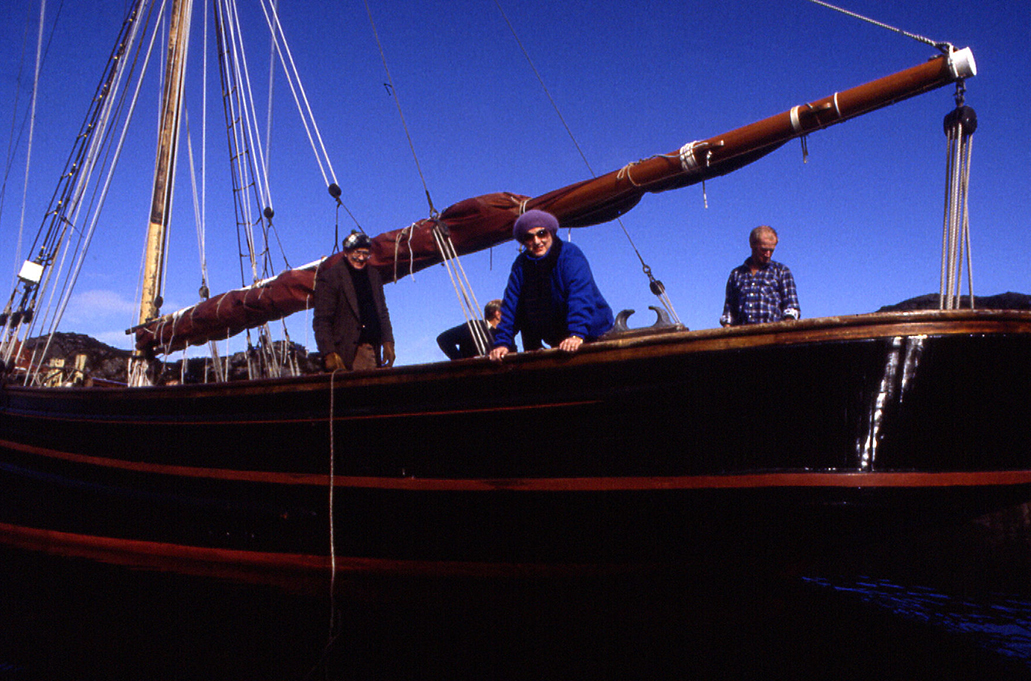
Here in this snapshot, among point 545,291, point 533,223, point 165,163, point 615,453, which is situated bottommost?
point 615,453

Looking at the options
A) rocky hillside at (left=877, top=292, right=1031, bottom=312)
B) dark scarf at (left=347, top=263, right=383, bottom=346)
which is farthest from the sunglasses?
rocky hillside at (left=877, top=292, right=1031, bottom=312)

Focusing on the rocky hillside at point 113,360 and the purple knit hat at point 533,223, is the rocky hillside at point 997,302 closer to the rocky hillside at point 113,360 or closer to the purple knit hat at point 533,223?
the purple knit hat at point 533,223

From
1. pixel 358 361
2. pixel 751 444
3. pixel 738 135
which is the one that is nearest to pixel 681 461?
pixel 751 444

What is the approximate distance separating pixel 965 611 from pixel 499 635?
352 centimetres

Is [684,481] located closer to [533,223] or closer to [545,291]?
[545,291]

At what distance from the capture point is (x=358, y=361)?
4773mm

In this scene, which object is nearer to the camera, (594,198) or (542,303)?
(542,303)

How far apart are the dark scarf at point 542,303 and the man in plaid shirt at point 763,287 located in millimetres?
1365

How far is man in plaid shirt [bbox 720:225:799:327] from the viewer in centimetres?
385

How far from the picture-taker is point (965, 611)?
4281 mm

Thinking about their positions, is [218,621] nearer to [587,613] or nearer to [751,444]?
[587,613]

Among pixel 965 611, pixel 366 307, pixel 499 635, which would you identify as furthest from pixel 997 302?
pixel 366 307

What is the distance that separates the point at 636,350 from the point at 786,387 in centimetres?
70

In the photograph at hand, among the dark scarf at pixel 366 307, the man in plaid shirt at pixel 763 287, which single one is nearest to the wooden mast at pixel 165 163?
the dark scarf at pixel 366 307
